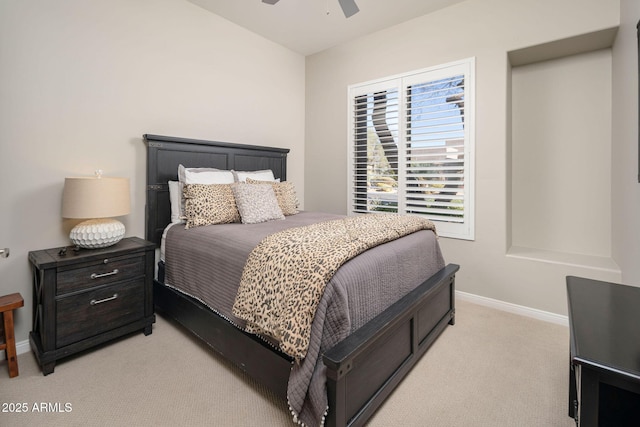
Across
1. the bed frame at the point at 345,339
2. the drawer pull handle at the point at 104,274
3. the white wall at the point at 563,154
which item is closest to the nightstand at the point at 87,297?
the drawer pull handle at the point at 104,274

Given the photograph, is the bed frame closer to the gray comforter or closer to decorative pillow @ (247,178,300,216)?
the gray comforter

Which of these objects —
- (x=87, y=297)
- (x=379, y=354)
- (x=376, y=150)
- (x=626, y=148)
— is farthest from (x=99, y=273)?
(x=626, y=148)

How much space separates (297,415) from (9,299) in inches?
75.0

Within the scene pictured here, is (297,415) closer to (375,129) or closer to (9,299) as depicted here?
(9,299)

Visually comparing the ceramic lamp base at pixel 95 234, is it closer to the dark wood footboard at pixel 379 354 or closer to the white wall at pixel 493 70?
the dark wood footboard at pixel 379 354

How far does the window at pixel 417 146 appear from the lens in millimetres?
3018

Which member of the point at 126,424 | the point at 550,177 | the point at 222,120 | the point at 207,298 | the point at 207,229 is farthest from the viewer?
the point at 222,120

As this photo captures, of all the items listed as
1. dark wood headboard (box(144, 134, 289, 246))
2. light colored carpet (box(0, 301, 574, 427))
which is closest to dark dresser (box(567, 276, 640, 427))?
light colored carpet (box(0, 301, 574, 427))

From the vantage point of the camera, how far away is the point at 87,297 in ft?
6.72

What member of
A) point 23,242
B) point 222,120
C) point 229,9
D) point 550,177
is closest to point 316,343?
point 23,242

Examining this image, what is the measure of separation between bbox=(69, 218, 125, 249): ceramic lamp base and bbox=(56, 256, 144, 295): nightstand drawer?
0.15 metres

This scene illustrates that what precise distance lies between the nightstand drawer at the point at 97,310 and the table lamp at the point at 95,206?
35cm

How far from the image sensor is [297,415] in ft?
4.49

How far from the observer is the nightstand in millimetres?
1902
